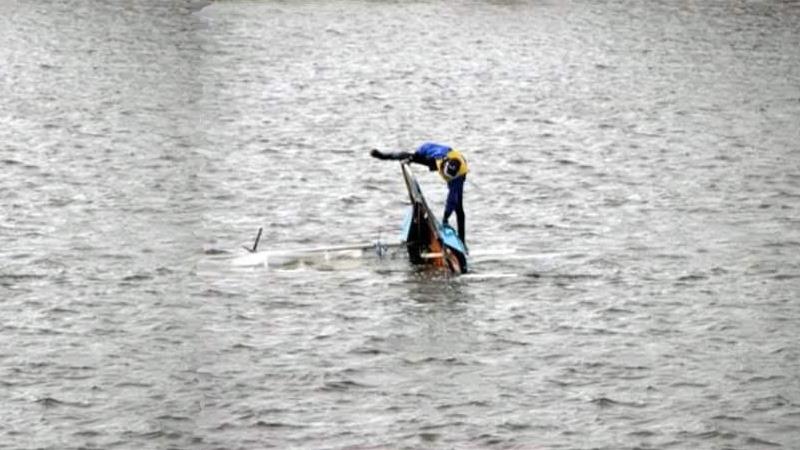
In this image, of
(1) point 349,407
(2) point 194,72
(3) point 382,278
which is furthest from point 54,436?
(2) point 194,72

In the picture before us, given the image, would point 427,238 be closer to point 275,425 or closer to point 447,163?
point 447,163

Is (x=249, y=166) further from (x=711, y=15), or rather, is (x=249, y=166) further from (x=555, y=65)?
(x=711, y=15)

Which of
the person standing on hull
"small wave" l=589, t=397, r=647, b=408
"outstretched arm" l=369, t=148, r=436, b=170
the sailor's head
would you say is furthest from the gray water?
"outstretched arm" l=369, t=148, r=436, b=170

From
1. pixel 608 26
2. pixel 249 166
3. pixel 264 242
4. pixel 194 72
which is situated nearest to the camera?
pixel 264 242

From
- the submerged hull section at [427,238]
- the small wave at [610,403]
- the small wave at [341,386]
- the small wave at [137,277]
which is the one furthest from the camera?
the small wave at [137,277]

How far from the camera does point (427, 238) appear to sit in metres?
39.3

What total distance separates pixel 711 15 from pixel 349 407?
210 ft

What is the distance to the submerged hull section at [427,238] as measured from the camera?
3869 cm

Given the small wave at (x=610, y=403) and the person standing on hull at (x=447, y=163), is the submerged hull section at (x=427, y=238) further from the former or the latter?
the small wave at (x=610, y=403)

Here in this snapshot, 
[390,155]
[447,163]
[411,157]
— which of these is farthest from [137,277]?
[447,163]

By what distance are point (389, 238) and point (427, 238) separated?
4.76m

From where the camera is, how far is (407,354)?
3450cm

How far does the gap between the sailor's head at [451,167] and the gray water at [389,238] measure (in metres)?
2.19

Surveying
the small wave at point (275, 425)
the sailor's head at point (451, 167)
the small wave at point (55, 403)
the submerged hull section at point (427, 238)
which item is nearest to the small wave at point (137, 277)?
the submerged hull section at point (427, 238)
